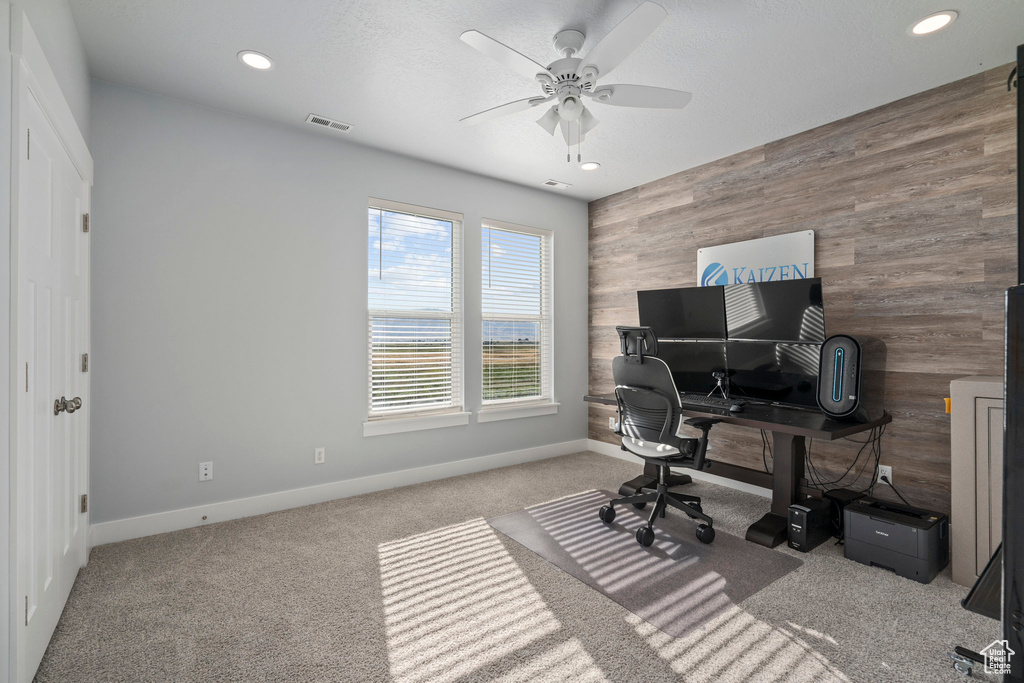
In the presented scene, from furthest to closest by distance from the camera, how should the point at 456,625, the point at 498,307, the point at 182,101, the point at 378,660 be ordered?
the point at 498,307 → the point at 182,101 → the point at 456,625 → the point at 378,660

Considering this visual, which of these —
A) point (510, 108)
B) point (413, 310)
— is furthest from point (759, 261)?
point (413, 310)

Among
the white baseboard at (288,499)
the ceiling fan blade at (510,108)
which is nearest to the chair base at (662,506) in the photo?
the white baseboard at (288,499)

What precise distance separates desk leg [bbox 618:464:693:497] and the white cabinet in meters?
1.76

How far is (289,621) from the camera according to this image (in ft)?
6.90

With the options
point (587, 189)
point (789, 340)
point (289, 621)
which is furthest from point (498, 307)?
point (289, 621)

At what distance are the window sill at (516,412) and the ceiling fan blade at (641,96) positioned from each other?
2.86 m

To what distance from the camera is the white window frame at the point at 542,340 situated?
453 cm

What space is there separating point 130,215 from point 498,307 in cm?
281

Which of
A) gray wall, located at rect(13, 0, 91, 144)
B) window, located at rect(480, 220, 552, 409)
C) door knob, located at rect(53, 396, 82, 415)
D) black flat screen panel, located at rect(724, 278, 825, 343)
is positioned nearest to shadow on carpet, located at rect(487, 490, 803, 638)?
black flat screen panel, located at rect(724, 278, 825, 343)

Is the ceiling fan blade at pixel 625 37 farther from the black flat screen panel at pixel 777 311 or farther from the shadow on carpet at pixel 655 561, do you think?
the shadow on carpet at pixel 655 561

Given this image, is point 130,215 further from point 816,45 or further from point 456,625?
point 816,45

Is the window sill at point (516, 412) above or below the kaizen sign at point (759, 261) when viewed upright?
below

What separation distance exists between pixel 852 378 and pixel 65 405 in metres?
4.02

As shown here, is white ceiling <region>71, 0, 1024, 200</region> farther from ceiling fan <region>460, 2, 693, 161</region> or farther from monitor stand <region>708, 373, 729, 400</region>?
monitor stand <region>708, 373, 729, 400</region>
